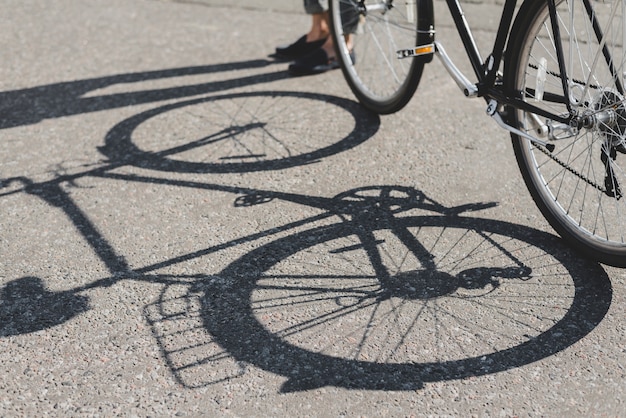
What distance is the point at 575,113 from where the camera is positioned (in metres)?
3.19

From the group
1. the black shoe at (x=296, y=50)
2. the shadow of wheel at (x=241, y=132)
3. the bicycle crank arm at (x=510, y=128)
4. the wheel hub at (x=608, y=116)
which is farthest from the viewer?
the black shoe at (x=296, y=50)

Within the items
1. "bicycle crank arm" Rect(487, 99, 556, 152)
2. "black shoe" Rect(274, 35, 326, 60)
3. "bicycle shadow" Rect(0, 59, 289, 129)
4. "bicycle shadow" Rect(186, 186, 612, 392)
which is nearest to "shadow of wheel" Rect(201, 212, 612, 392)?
"bicycle shadow" Rect(186, 186, 612, 392)

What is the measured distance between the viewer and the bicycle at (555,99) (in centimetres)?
316

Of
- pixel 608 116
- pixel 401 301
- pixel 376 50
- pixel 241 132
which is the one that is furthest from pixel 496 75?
pixel 376 50

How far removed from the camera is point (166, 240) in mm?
3639

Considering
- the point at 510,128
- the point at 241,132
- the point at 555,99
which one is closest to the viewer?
the point at 555,99

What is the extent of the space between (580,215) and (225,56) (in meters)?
2.81

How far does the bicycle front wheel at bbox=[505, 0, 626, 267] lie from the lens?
3141 mm

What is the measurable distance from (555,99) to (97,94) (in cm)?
287

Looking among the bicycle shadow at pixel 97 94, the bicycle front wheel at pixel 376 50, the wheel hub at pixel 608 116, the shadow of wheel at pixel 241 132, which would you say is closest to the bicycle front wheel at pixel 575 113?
the wheel hub at pixel 608 116

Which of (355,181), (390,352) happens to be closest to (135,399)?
(390,352)

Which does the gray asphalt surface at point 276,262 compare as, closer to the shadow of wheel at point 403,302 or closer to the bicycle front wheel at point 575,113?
the shadow of wheel at point 403,302

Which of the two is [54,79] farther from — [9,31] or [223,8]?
[223,8]

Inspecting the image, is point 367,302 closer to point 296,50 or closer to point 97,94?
point 97,94
